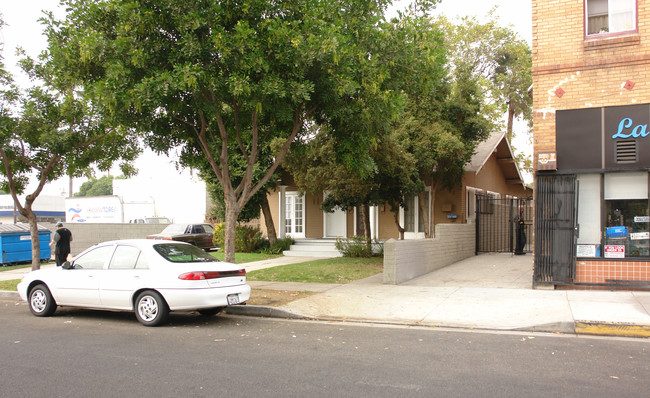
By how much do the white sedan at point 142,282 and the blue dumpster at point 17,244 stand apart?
39.2 feet

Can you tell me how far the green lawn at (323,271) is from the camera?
13831mm

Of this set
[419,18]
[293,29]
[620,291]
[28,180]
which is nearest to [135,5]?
[293,29]

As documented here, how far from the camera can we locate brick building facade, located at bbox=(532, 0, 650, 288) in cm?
1056

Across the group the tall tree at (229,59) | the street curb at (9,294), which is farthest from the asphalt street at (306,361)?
the street curb at (9,294)

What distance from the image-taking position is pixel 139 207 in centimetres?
3597

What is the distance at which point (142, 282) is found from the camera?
850cm

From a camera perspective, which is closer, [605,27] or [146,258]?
[146,258]

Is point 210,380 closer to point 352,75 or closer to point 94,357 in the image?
point 94,357

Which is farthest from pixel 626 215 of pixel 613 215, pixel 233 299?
pixel 233 299

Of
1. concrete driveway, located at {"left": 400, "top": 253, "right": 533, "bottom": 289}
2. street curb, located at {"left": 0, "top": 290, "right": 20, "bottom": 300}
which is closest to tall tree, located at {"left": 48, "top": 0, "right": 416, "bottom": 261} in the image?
concrete driveway, located at {"left": 400, "top": 253, "right": 533, "bottom": 289}

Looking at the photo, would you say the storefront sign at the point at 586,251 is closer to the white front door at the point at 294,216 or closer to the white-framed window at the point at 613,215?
the white-framed window at the point at 613,215

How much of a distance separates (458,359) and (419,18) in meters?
7.50

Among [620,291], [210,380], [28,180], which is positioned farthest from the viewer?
[28,180]

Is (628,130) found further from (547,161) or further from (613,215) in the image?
(613,215)
